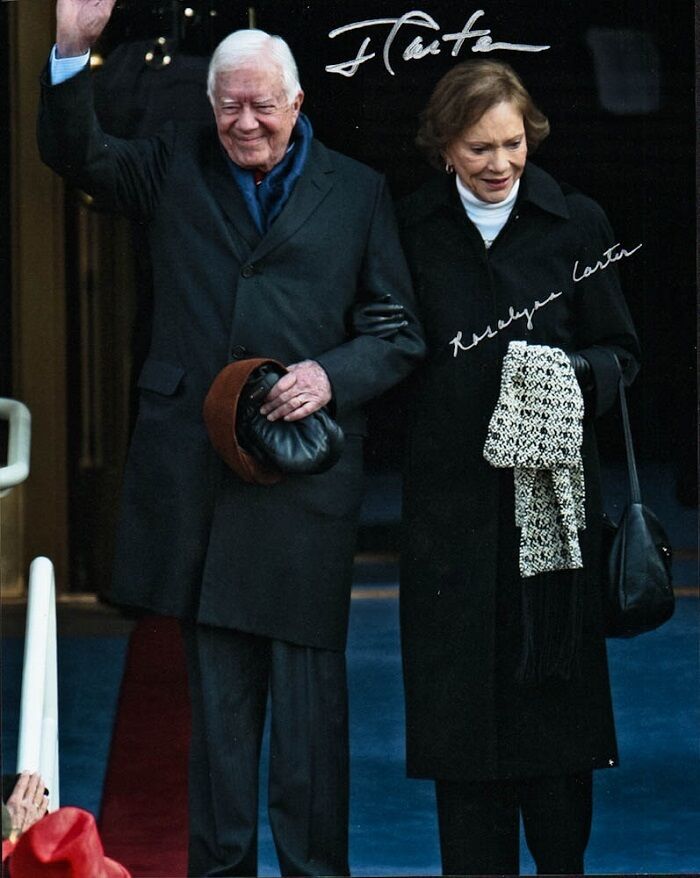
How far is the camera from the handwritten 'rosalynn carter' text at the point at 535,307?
558 centimetres

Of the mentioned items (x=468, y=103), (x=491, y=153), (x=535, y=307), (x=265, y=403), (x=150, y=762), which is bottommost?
(x=150, y=762)

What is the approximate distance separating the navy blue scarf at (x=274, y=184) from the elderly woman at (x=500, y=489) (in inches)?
13.2

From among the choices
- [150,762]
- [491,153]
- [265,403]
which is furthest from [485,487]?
[150,762]

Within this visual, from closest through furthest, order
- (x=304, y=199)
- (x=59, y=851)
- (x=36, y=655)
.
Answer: (x=59, y=851), (x=36, y=655), (x=304, y=199)

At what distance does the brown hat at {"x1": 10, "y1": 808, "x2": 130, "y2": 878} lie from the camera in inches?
187

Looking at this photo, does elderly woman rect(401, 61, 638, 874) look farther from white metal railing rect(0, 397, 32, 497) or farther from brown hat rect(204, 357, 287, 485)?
white metal railing rect(0, 397, 32, 497)

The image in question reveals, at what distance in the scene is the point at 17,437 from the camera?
5.59m

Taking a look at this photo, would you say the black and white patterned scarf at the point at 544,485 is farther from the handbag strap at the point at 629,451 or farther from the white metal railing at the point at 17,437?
the white metal railing at the point at 17,437

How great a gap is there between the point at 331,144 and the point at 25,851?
6.84ft

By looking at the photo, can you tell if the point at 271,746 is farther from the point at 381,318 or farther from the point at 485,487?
the point at 381,318

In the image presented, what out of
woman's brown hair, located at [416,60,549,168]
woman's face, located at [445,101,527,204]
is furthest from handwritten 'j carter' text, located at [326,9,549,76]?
woman's face, located at [445,101,527,204]

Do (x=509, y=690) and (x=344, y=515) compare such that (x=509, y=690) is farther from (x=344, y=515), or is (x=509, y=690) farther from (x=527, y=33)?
(x=527, y=33)

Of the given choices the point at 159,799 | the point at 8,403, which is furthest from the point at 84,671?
the point at 8,403

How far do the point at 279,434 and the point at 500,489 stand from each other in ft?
2.14
